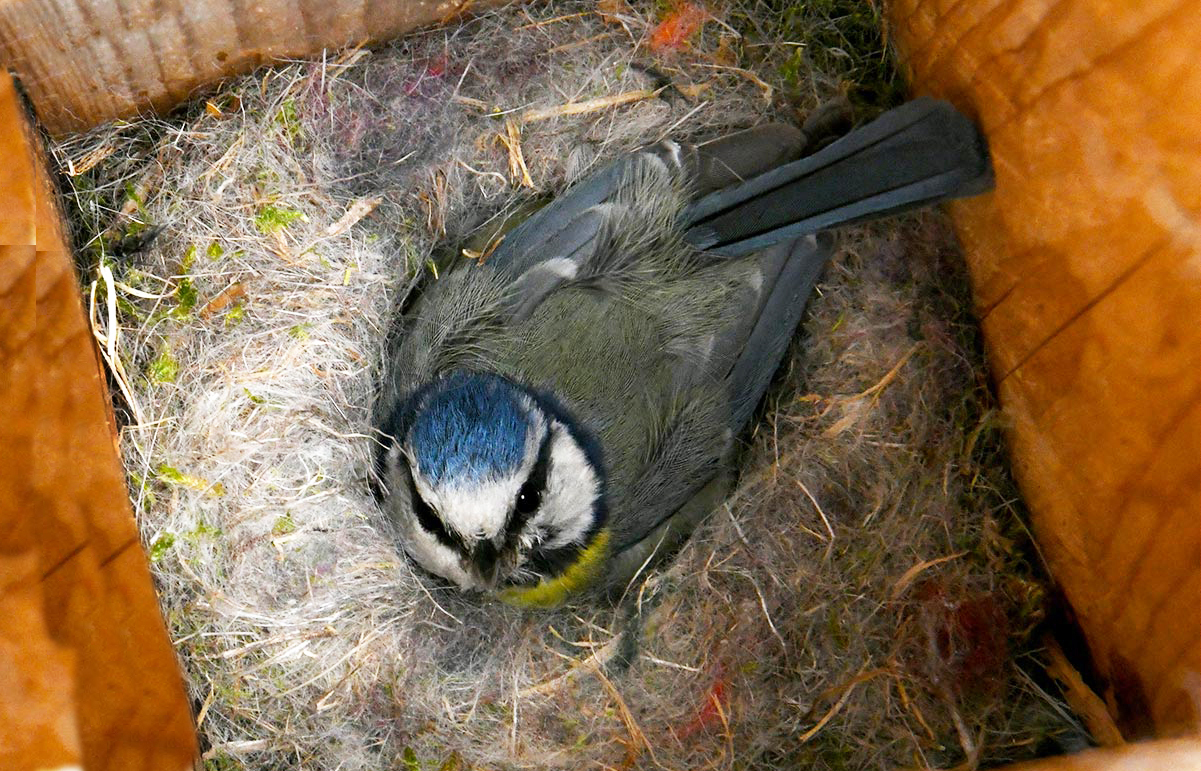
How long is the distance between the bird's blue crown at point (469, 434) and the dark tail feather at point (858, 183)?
551mm

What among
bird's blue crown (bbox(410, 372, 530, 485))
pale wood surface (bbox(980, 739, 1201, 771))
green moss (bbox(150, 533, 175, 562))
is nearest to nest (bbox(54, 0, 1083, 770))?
green moss (bbox(150, 533, 175, 562))

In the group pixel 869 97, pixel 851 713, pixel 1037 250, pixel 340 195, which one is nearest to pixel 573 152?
pixel 340 195

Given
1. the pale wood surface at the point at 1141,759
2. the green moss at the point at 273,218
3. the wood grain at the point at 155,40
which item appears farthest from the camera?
the green moss at the point at 273,218

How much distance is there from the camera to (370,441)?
1.97 metres

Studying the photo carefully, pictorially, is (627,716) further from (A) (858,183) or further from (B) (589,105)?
(B) (589,105)

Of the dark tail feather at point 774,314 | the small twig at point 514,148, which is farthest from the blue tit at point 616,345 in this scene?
the small twig at point 514,148

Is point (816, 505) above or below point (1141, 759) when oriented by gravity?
below

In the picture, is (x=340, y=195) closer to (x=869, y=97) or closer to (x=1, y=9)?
(x=1, y=9)

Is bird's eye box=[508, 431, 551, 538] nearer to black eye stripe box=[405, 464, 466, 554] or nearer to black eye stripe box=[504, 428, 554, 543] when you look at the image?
black eye stripe box=[504, 428, 554, 543]

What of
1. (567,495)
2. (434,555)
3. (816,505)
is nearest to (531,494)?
(567,495)

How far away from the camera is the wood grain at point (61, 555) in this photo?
1186 mm

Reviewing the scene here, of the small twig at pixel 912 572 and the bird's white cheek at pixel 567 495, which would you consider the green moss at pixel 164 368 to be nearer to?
the bird's white cheek at pixel 567 495

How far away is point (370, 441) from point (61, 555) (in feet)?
2.52

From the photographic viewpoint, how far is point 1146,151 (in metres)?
1.23
